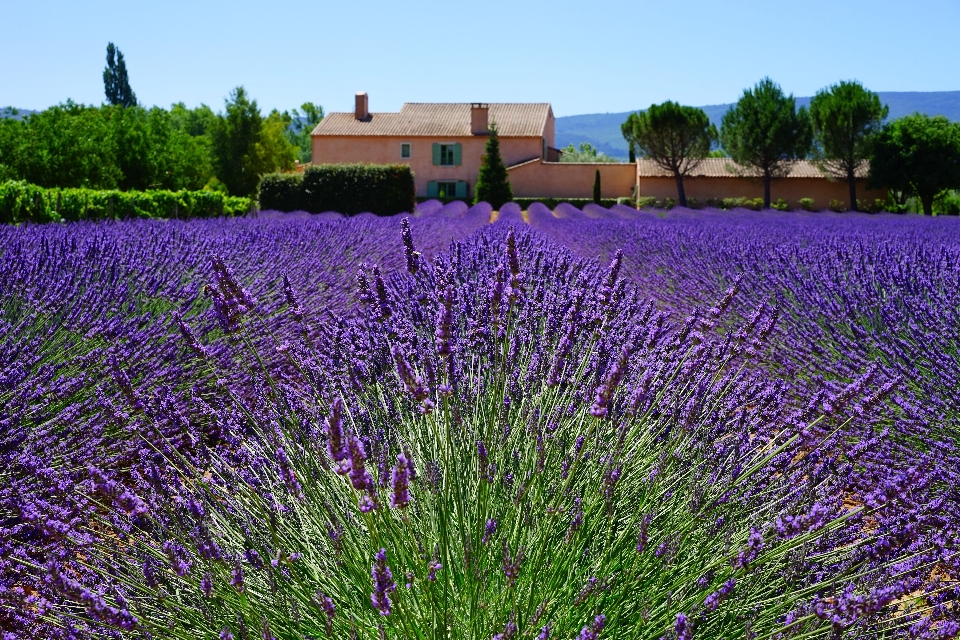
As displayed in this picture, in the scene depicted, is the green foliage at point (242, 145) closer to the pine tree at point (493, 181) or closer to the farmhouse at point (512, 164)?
the farmhouse at point (512, 164)

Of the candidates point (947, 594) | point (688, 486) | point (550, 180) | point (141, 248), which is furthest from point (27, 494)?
point (550, 180)

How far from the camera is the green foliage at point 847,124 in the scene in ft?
100.0

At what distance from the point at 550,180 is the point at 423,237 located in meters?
25.8

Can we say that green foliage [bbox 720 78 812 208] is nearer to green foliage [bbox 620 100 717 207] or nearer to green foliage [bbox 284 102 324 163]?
green foliage [bbox 620 100 717 207]

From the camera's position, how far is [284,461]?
1927 millimetres

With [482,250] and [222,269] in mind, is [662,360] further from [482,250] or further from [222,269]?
[482,250]

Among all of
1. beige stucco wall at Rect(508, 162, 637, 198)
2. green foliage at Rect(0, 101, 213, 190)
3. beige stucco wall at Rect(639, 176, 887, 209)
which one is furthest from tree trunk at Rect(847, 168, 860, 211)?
green foliage at Rect(0, 101, 213, 190)

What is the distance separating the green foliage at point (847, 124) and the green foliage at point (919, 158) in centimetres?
56

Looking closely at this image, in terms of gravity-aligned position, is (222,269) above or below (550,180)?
below

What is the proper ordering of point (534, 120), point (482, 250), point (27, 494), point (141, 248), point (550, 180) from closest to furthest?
point (27, 494)
point (141, 248)
point (482, 250)
point (550, 180)
point (534, 120)

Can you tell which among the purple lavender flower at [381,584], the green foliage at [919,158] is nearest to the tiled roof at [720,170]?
the green foliage at [919,158]

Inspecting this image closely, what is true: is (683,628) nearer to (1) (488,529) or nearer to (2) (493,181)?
(1) (488,529)

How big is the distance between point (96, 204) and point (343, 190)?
8.58m

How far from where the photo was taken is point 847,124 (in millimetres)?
30875
